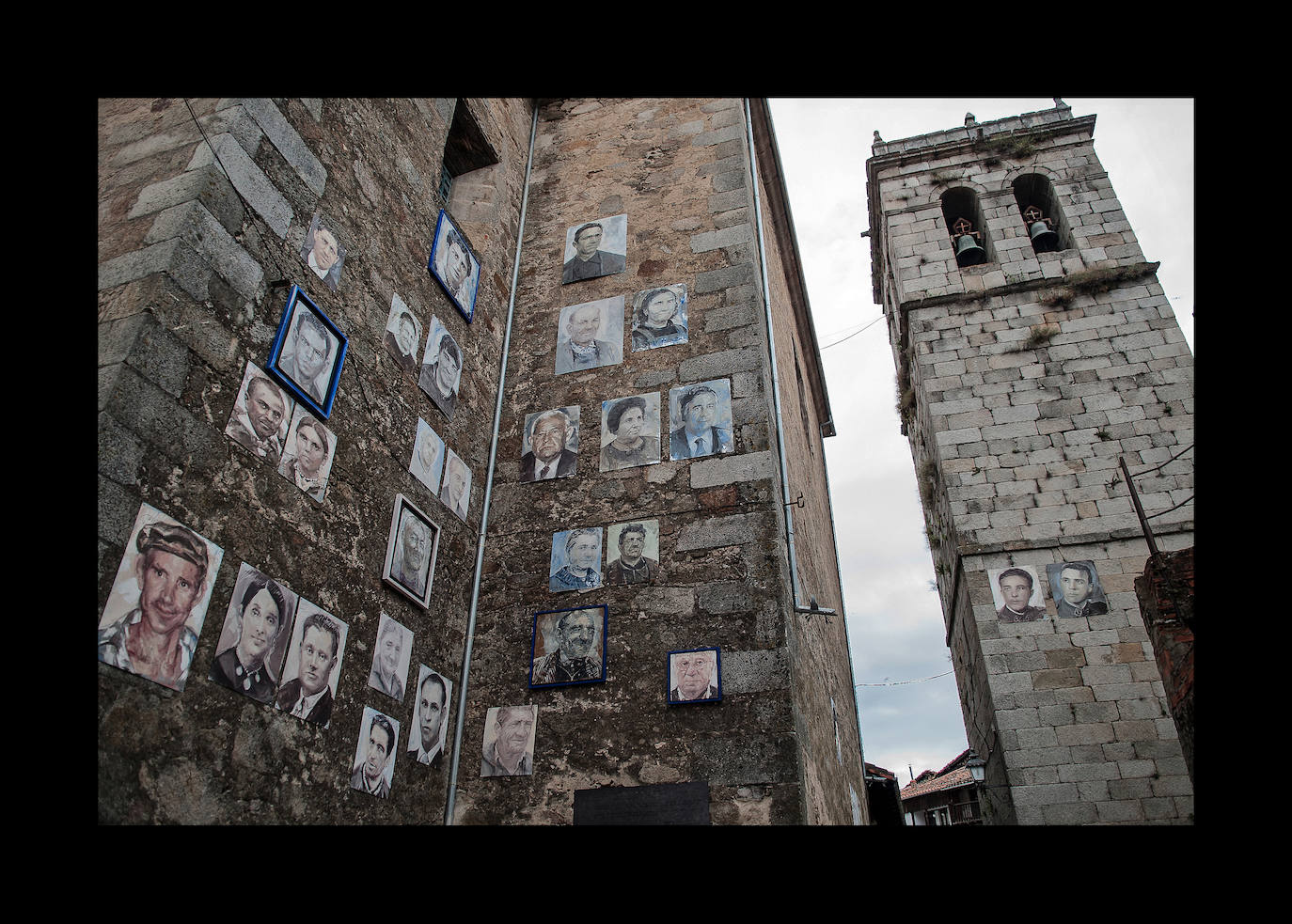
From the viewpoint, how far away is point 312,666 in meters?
3.22

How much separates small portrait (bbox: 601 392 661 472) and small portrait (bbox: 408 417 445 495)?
982 mm

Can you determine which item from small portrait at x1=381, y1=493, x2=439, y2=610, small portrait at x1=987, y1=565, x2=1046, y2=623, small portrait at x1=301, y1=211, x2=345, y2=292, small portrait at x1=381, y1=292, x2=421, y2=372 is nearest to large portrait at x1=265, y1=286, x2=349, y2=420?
small portrait at x1=301, y1=211, x2=345, y2=292

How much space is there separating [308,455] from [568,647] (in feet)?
5.60

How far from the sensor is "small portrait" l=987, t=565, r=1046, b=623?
8.34 m

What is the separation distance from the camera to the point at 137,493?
255 centimetres

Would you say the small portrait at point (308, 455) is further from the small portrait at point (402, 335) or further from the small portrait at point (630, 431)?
the small portrait at point (630, 431)

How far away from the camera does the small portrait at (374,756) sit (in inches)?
134

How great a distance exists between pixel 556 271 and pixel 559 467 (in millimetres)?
1757

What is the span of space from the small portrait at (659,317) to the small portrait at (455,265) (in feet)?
3.60

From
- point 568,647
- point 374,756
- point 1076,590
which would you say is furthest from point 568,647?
point 1076,590

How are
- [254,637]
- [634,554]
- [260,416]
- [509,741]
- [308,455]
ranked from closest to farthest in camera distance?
1. [254,637]
2. [260,416]
3. [308,455]
4. [509,741]
5. [634,554]

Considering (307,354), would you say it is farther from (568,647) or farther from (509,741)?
(509,741)
